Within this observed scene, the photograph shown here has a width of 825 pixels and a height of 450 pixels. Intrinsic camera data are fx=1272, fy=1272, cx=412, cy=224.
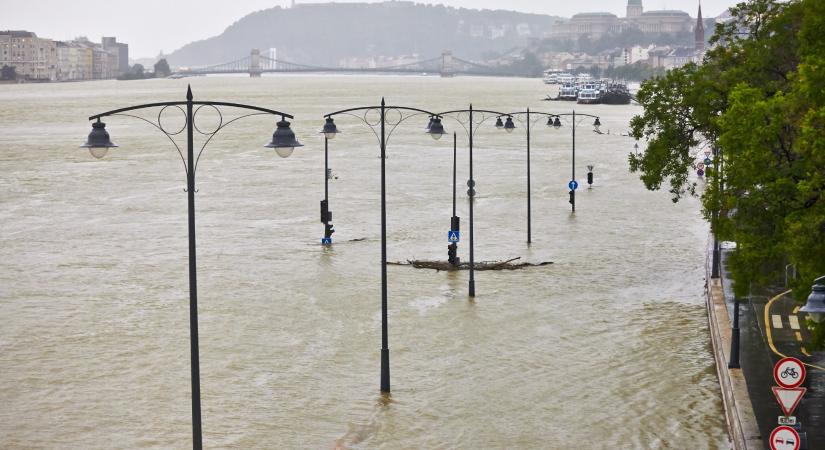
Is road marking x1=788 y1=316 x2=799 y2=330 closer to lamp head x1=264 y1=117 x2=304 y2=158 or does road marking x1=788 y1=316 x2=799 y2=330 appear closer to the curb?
the curb

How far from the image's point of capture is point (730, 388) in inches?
866

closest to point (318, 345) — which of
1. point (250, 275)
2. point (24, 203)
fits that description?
point (250, 275)

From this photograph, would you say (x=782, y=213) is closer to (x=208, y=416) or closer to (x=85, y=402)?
(x=208, y=416)

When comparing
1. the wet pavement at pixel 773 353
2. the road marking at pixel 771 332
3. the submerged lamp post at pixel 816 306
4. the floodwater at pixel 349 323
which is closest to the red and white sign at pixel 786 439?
the submerged lamp post at pixel 816 306

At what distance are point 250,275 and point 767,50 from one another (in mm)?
16563

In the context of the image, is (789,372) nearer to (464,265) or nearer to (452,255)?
(452,255)

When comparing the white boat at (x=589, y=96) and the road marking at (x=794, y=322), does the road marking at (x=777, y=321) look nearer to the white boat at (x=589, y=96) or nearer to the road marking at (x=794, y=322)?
the road marking at (x=794, y=322)

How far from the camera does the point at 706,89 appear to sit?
3209 centimetres

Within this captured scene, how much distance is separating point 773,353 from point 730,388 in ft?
9.51

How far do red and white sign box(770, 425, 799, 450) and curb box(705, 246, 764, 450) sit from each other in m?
4.35

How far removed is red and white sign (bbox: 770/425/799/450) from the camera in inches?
551

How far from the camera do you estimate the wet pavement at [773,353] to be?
19609 mm

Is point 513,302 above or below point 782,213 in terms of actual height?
below

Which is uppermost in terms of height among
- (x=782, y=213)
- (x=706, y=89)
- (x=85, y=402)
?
(x=706, y=89)
